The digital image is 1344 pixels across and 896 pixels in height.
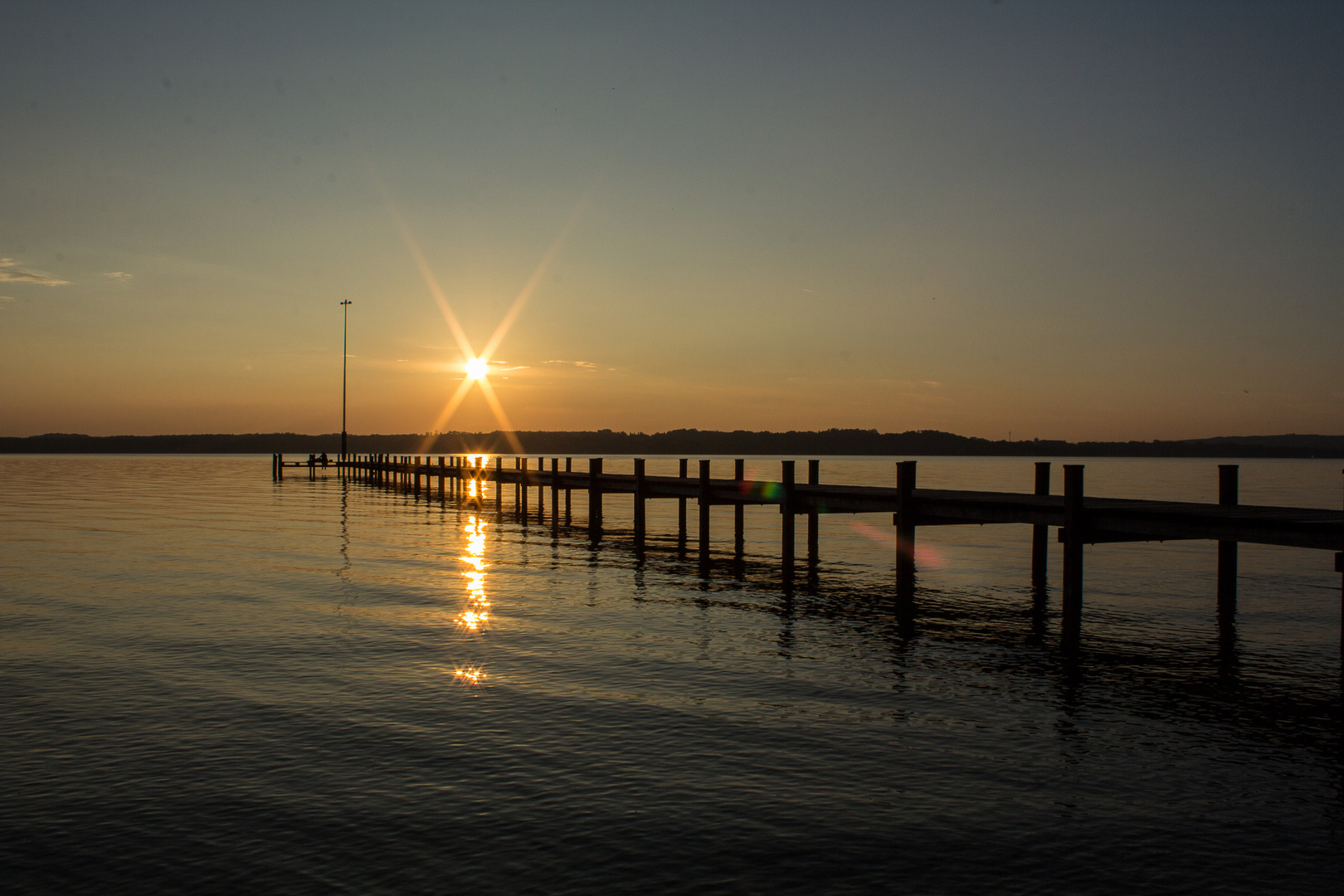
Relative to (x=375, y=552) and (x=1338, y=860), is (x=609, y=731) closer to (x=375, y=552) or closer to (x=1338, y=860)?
(x=1338, y=860)

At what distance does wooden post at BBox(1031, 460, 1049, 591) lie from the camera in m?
22.7

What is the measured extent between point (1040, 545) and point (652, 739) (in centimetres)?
1667

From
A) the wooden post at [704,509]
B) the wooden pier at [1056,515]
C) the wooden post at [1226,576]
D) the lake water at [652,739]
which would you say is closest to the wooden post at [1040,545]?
the wooden pier at [1056,515]

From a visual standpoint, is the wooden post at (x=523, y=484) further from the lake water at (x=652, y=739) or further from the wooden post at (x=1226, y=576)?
Answer: the wooden post at (x=1226, y=576)

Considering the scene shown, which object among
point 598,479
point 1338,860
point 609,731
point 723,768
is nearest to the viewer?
point 1338,860

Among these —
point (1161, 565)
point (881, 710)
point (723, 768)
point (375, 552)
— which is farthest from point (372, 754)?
point (1161, 565)

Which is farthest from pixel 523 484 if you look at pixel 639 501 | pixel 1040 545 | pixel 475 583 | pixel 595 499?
pixel 1040 545

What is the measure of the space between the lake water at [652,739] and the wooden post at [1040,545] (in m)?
1.47

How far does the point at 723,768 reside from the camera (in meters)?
8.96

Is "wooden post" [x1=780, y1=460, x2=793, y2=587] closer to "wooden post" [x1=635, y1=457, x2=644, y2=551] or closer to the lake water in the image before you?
the lake water

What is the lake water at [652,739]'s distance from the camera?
7.02 meters

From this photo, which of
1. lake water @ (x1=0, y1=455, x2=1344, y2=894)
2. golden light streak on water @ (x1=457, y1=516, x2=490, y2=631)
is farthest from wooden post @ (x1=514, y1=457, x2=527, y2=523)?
lake water @ (x1=0, y1=455, x2=1344, y2=894)

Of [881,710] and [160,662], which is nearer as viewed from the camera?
[881,710]

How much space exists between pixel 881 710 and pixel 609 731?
3159mm
